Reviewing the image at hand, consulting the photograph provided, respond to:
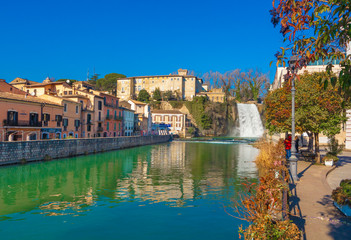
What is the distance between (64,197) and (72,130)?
94.9 feet

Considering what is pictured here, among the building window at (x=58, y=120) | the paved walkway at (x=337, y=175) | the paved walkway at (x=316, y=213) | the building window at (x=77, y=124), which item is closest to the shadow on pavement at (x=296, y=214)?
the paved walkway at (x=316, y=213)

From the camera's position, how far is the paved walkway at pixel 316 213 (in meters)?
6.68

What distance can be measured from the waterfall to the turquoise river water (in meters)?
71.0

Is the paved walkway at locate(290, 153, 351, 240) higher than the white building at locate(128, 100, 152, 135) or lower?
lower

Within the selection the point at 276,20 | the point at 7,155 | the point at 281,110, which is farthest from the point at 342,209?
the point at 7,155

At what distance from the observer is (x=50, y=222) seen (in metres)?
10.3

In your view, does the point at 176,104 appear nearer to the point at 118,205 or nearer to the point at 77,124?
the point at 77,124

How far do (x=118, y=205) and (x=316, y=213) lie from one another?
7960 millimetres

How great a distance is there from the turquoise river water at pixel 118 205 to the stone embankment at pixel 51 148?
2.52 m

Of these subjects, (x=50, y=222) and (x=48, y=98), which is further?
(x=48, y=98)

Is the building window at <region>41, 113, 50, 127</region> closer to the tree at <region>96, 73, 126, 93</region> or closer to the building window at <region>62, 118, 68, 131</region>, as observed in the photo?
the building window at <region>62, 118, 68, 131</region>

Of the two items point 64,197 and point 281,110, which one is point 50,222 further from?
point 281,110

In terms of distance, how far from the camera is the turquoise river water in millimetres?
9492

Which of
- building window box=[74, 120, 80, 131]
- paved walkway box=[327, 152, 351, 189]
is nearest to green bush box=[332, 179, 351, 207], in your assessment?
paved walkway box=[327, 152, 351, 189]
